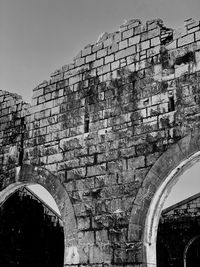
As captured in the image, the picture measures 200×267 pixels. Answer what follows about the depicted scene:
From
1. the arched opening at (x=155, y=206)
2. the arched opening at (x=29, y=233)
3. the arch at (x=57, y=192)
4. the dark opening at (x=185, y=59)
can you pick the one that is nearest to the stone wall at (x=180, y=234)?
the arched opening at (x=29, y=233)

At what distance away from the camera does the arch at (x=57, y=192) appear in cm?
629

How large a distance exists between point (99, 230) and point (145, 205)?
91 centimetres

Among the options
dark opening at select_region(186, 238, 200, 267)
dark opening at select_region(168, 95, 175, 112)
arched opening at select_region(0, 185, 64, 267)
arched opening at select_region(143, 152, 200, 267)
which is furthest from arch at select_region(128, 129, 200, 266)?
dark opening at select_region(186, 238, 200, 267)

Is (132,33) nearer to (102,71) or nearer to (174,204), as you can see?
(102,71)

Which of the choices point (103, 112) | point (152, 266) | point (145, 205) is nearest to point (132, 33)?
point (103, 112)

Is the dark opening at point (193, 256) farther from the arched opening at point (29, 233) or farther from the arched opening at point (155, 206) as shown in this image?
the arched opening at point (155, 206)

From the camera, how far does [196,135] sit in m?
5.49

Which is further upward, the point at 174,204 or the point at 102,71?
the point at 102,71

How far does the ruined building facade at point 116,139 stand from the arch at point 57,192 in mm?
17

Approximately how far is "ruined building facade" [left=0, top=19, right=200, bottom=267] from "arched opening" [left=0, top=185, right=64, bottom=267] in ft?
11.5

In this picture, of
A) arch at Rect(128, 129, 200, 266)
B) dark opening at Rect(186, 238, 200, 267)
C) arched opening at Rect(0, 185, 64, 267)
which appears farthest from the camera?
dark opening at Rect(186, 238, 200, 267)

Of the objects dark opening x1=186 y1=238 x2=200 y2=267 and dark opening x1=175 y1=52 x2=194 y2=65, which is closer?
dark opening x1=175 y1=52 x2=194 y2=65

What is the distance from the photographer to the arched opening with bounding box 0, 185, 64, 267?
1087 centimetres

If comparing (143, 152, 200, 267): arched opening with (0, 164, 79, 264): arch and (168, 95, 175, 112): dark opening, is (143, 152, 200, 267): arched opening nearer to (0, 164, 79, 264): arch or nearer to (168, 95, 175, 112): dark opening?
(168, 95, 175, 112): dark opening
